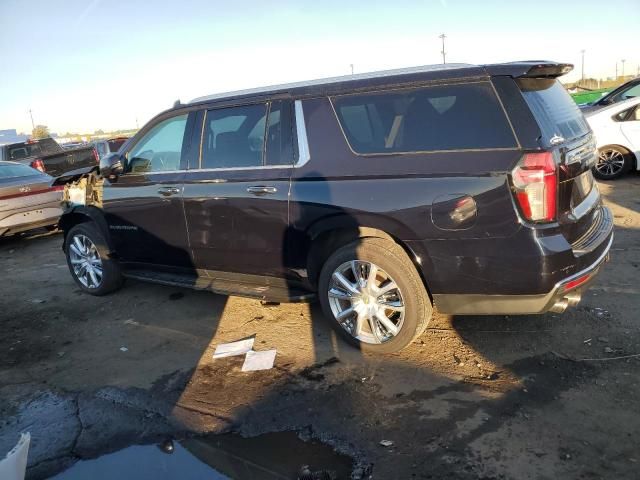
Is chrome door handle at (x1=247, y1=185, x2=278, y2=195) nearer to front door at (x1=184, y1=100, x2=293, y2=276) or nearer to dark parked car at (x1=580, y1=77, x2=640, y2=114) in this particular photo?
front door at (x1=184, y1=100, x2=293, y2=276)

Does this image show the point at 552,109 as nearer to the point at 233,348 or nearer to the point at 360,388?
the point at 360,388

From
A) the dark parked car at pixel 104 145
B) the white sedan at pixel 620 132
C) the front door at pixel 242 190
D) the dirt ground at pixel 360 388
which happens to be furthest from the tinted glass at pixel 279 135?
the dark parked car at pixel 104 145

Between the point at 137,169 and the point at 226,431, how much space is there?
292 cm

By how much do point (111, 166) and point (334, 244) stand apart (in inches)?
98.7

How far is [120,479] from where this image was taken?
8.75 ft

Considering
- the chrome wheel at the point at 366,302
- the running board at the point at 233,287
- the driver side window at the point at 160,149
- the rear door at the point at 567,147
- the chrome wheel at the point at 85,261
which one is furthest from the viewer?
the chrome wheel at the point at 85,261

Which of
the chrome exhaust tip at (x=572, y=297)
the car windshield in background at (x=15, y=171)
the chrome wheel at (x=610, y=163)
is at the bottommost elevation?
the chrome exhaust tip at (x=572, y=297)

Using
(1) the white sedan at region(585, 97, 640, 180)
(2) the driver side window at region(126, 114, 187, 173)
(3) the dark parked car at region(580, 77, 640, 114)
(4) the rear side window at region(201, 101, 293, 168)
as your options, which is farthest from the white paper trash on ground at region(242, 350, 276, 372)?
(3) the dark parked car at region(580, 77, 640, 114)

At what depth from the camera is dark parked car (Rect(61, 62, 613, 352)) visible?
120 inches

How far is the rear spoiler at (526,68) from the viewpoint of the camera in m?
3.12

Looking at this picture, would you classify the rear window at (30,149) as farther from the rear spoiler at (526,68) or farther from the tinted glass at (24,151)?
the rear spoiler at (526,68)

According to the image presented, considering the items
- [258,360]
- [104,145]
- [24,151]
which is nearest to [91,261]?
[258,360]

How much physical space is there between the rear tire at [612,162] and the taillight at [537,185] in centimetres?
710

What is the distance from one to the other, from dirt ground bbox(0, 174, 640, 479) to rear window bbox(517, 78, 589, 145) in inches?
59.0
